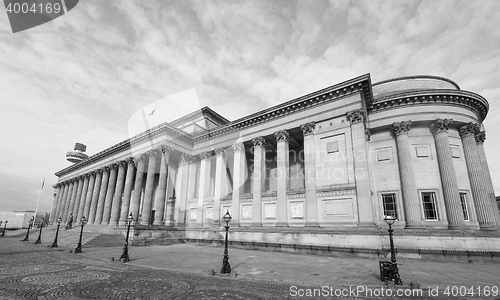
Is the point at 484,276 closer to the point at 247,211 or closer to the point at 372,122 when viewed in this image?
the point at 372,122

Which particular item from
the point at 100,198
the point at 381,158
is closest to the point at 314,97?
the point at 381,158

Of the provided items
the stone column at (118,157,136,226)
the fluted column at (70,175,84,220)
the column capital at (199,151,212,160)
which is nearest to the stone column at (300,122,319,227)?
the column capital at (199,151,212,160)

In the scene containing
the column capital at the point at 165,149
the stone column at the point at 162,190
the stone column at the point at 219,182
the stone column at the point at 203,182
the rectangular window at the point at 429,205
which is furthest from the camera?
the column capital at the point at 165,149

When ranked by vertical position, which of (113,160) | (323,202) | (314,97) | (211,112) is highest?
(211,112)

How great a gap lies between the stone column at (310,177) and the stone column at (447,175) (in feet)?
37.2

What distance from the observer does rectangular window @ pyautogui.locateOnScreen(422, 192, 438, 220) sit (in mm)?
21938

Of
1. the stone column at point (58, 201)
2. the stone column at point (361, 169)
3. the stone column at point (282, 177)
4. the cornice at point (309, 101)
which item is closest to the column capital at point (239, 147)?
→ the cornice at point (309, 101)

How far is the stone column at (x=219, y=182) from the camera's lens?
28250 millimetres

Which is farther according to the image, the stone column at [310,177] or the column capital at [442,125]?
the column capital at [442,125]

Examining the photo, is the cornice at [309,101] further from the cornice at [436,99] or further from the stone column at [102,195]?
the stone column at [102,195]

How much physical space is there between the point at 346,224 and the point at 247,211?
1036cm

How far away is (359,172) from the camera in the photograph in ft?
64.3

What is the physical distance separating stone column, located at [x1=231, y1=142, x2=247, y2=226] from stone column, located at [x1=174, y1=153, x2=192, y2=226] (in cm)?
796

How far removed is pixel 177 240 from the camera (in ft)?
90.2
